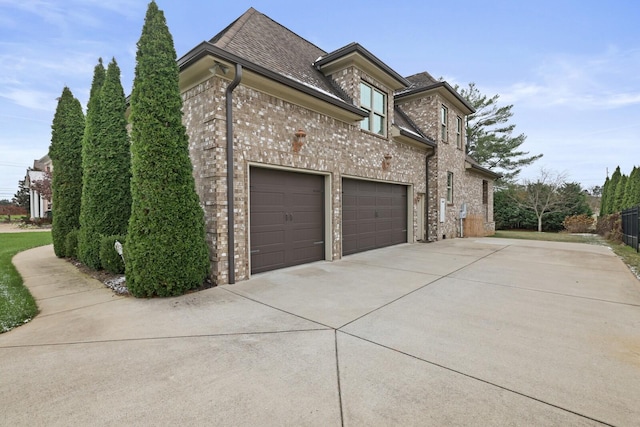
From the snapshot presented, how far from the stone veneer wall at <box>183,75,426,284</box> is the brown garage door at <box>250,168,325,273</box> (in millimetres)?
336

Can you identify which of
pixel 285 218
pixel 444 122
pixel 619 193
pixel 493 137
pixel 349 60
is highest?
pixel 493 137

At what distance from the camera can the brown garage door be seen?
236 inches

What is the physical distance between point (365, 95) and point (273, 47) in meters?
3.05

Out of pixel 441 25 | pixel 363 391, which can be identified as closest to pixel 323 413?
pixel 363 391

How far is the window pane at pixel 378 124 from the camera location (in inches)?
362

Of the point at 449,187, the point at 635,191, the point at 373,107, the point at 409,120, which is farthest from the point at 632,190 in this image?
the point at 373,107

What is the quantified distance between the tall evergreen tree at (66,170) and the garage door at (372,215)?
7768 mm

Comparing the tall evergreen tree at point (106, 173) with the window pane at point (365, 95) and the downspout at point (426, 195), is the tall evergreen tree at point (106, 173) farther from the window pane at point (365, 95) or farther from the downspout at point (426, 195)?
the downspout at point (426, 195)

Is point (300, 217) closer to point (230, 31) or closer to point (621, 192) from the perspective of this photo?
point (230, 31)

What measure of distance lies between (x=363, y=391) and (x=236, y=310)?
2.37m

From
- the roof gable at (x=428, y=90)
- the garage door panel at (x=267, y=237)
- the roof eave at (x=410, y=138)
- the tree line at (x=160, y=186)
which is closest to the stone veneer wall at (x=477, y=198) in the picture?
the roof gable at (x=428, y=90)

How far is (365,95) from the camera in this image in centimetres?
882

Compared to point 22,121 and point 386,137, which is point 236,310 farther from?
point 22,121

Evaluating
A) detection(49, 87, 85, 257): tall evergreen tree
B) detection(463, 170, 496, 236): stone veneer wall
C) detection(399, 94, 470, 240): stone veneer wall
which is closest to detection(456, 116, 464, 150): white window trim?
detection(399, 94, 470, 240): stone veneer wall
